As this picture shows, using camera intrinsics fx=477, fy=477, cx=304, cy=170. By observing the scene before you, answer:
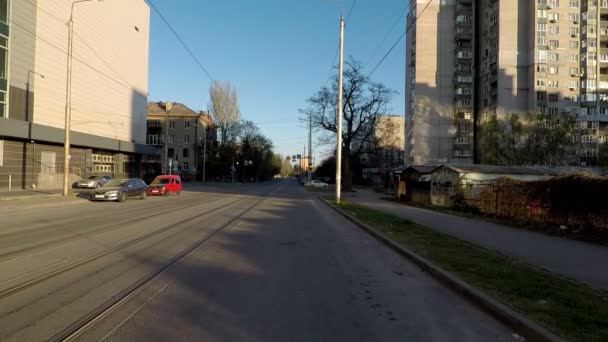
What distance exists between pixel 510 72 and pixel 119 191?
6859 cm

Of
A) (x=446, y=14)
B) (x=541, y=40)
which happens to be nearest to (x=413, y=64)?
(x=446, y=14)

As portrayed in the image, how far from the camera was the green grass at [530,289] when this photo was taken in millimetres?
5066

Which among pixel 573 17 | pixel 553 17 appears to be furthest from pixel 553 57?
pixel 573 17

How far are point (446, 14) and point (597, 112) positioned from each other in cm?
3050

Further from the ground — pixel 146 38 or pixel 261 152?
pixel 146 38

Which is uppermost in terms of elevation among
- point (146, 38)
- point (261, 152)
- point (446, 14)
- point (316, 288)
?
point (446, 14)

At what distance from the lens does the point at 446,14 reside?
8738cm

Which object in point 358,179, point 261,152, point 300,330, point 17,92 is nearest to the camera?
point 300,330

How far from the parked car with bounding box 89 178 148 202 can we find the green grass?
20.7 metres

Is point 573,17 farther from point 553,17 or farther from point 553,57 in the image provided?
point 553,57

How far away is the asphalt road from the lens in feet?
16.5

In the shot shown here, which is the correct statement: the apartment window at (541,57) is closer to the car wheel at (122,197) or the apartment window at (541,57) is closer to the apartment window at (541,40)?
the apartment window at (541,40)

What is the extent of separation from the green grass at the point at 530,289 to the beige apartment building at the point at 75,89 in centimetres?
3381

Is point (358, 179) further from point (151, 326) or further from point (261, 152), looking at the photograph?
point (151, 326)
